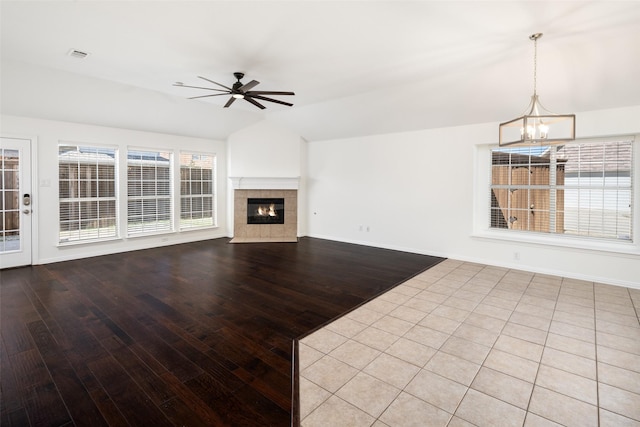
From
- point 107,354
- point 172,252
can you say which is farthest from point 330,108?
point 107,354

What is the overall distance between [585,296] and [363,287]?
8.96ft

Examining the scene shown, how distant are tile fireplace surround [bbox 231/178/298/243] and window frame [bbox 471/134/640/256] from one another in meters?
3.92

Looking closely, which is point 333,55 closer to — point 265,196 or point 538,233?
point 538,233

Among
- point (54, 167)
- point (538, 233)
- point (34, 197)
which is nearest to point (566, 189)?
point (538, 233)

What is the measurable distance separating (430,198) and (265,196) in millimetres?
3834

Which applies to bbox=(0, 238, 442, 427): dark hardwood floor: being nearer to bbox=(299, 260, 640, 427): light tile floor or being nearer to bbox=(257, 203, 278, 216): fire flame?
bbox=(299, 260, 640, 427): light tile floor

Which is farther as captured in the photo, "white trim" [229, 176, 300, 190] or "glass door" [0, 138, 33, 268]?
"white trim" [229, 176, 300, 190]

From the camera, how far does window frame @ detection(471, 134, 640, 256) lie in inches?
166

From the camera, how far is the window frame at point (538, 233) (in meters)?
4.21

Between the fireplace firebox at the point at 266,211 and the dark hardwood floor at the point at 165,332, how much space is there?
2116mm

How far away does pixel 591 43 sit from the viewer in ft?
10.6

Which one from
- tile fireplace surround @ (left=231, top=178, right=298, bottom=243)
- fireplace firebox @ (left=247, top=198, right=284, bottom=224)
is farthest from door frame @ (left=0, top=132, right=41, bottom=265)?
fireplace firebox @ (left=247, top=198, right=284, bottom=224)

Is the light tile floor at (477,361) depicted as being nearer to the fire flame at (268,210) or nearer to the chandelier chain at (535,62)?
the chandelier chain at (535,62)

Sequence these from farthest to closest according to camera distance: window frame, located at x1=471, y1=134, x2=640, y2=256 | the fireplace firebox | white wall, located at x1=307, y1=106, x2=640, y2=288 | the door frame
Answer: the fireplace firebox < the door frame < white wall, located at x1=307, y1=106, x2=640, y2=288 < window frame, located at x1=471, y1=134, x2=640, y2=256
